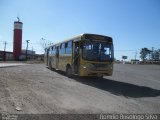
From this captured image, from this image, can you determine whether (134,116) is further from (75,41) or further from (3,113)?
(75,41)

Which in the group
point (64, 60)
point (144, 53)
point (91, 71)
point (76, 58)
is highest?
point (144, 53)

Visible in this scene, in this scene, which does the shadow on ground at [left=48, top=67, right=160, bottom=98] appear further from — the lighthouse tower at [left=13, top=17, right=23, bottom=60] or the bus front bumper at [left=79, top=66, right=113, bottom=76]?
the lighthouse tower at [left=13, top=17, right=23, bottom=60]

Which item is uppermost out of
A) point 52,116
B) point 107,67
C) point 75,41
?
point 75,41

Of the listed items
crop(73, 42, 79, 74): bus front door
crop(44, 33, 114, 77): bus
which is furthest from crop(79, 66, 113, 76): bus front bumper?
crop(73, 42, 79, 74): bus front door

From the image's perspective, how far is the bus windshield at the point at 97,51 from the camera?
17359 mm

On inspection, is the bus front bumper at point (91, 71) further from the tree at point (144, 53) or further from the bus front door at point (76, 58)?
the tree at point (144, 53)

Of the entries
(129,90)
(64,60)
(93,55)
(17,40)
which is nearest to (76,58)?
(93,55)

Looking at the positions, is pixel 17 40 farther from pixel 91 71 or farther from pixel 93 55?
pixel 91 71

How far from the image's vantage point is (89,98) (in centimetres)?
1061

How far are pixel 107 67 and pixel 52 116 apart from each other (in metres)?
10.5

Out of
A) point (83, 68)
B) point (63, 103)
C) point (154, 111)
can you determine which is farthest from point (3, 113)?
point (83, 68)

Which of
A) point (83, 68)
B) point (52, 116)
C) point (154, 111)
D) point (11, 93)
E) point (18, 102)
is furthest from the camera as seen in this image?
point (83, 68)

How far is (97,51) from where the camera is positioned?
17.6 meters

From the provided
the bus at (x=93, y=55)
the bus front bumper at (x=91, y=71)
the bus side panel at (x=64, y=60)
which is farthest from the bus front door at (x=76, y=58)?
the bus side panel at (x=64, y=60)
